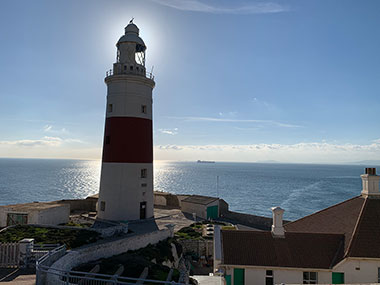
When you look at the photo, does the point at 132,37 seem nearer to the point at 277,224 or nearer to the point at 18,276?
the point at 277,224

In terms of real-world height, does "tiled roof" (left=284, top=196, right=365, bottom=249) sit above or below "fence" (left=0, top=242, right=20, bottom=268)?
above

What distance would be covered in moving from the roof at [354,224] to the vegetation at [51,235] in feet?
46.8

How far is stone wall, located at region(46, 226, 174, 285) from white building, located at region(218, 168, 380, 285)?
748 cm

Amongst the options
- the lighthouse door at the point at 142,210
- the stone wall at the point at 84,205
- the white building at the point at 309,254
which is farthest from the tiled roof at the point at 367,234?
the stone wall at the point at 84,205

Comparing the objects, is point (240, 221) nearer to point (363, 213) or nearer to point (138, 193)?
point (138, 193)

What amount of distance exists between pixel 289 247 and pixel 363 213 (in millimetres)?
5044

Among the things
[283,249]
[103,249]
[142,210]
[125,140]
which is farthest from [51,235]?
[283,249]

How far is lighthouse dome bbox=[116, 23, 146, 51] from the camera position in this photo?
2799cm

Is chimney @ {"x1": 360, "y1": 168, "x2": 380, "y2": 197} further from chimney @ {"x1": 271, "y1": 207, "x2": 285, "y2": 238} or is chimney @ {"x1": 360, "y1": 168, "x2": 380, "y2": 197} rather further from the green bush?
the green bush

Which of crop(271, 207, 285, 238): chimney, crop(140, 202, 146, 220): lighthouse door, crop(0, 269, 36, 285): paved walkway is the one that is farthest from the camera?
crop(140, 202, 146, 220): lighthouse door

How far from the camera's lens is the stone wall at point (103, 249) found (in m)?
13.7

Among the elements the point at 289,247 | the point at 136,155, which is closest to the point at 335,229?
the point at 289,247

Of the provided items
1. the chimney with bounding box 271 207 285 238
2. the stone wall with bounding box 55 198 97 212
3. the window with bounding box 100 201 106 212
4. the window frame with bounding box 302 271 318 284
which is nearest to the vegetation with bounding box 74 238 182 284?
the chimney with bounding box 271 207 285 238

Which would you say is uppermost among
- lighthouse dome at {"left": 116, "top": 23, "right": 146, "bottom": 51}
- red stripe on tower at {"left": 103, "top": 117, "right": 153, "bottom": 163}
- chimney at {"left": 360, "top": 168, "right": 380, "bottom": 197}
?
lighthouse dome at {"left": 116, "top": 23, "right": 146, "bottom": 51}
